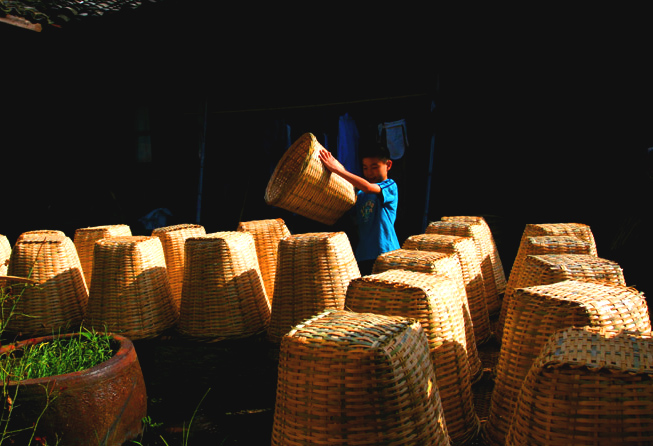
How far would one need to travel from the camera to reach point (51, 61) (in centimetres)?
698

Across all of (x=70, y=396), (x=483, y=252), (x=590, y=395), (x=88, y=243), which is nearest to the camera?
(x=590, y=395)

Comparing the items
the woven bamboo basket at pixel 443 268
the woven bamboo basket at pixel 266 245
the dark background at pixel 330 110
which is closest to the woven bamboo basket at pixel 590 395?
the woven bamboo basket at pixel 443 268

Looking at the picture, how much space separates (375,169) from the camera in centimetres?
388

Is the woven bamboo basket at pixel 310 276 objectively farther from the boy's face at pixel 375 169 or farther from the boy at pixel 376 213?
the boy's face at pixel 375 169

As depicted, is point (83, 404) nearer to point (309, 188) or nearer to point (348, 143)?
point (309, 188)

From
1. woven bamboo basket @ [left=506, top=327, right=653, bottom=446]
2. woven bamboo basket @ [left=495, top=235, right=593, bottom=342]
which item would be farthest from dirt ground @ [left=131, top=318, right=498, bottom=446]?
woven bamboo basket @ [left=506, top=327, right=653, bottom=446]

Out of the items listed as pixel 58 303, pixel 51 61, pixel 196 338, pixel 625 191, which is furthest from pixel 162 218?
pixel 625 191

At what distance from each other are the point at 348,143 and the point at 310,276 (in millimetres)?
3687

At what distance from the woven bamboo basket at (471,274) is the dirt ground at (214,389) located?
0.47 feet

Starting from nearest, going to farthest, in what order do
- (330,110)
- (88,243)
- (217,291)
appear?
(217,291) → (88,243) → (330,110)

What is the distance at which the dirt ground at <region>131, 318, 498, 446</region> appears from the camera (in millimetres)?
2369

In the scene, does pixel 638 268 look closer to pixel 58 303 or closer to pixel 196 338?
pixel 196 338

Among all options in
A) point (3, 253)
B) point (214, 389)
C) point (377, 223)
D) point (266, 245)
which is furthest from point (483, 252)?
point (3, 253)

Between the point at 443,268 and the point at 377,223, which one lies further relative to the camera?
the point at 377,223
